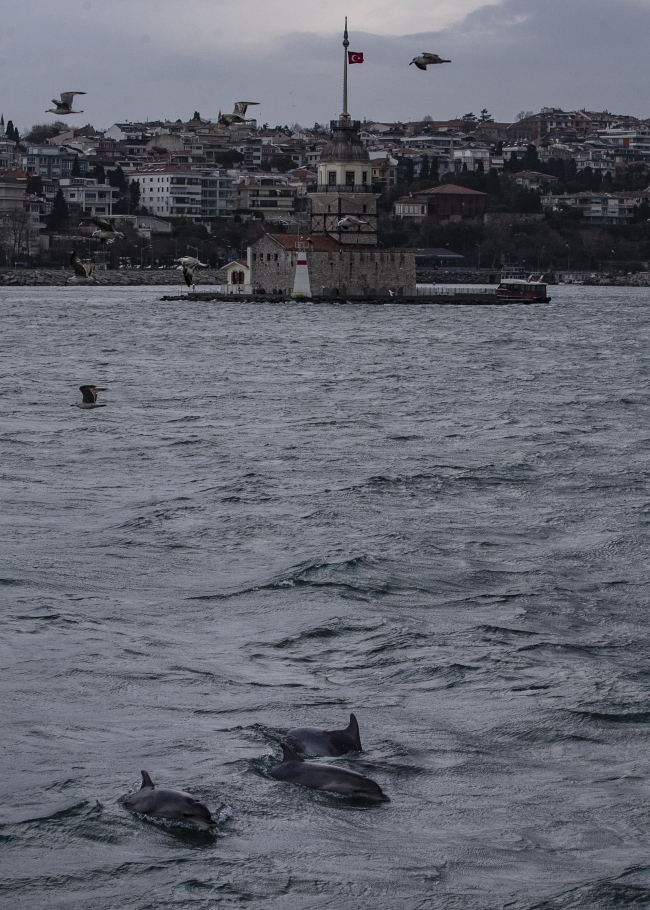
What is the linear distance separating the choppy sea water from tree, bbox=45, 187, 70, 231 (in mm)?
79729

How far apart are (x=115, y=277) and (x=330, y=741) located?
88923 mm

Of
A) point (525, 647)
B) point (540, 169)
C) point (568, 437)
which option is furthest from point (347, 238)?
point (540, 169)

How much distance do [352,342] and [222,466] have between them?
1004 inches

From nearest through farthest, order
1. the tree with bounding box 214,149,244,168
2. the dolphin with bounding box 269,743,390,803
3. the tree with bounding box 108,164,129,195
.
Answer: the dolphin with bounding box 269,743,390,803
the tree with bounding box 108,164,129,195
the tree with bounding box 214,149,244,168

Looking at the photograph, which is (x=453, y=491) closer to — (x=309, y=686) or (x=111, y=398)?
(x=309, y=686)

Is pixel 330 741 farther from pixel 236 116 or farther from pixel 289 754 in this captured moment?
pixel 236 116

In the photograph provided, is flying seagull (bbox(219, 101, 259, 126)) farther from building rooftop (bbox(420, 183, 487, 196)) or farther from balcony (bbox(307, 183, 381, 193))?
building rooftop (bbox(420, 183, 487, 196))

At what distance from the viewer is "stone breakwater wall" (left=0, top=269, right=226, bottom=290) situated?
9088 centimetres

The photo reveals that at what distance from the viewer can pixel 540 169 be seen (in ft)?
457

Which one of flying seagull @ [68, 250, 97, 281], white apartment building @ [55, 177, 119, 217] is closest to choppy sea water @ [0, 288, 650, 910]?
flying seagull @ [68, 250, 97, 281]

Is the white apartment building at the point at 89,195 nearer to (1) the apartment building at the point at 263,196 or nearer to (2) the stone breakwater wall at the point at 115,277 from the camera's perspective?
(1) the apartment building at the point at 263,196

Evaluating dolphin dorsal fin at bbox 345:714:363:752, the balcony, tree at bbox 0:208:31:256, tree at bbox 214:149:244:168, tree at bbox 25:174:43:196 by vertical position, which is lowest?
dolphin dorsal fin at bbox 345:714:363:752

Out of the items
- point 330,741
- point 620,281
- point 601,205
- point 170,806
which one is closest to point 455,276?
point 620,281

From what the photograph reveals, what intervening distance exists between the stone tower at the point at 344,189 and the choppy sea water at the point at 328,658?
46418 millimetres
